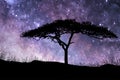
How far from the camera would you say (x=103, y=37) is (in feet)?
151

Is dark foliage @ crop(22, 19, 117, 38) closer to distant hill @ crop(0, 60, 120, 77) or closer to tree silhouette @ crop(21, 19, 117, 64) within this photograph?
tree silhouette @ crop(21, 19, 117, 64)

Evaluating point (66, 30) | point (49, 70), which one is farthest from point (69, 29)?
point (49, 70)

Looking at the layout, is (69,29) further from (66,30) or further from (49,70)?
(49,70)

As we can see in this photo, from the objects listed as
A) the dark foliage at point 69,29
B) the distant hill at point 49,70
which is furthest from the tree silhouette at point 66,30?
the distant hill at point 49,70

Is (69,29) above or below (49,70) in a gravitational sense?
above

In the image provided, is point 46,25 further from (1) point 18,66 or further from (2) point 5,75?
(2) point 5,75

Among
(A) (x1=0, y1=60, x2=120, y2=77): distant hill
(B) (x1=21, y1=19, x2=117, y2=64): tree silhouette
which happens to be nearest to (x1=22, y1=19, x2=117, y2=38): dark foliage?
(B) (x1=21, y1=19, x2=117, y2=64): tree silhouette

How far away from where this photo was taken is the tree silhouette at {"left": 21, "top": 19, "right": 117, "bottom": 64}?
43875 millimetres

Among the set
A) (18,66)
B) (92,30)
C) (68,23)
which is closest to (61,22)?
(68,23)

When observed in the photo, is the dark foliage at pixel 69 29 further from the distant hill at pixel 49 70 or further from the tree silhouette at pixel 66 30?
the distant hill at pixel 49 70

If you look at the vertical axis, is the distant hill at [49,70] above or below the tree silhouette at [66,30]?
below

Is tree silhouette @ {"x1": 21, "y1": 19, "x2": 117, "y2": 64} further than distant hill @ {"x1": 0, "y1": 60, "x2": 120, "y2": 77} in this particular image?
Yes

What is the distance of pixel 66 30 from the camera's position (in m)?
44.4

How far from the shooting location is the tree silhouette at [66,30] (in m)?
43.9
